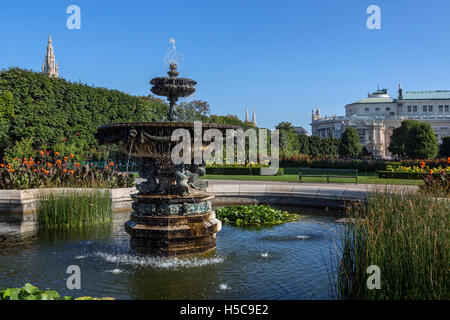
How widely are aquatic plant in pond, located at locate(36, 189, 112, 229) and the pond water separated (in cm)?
30

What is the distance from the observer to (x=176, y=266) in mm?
5770

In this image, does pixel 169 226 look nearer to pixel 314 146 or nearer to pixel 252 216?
pixel 252 216

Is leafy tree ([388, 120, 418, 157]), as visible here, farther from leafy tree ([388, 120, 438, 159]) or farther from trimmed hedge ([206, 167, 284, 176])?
trimmed hedge ([206, 167, 284, 176])

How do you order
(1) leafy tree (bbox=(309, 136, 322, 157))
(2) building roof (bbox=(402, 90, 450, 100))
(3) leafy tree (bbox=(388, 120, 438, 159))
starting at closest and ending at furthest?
1. (3) leafy tree (bbox=(388, 120, 438, 159))
2. (1) leafy tree (bbox=(309, 136, 322, 157))
3. (2) building roof (bbox=(402, 90, 450, 100))

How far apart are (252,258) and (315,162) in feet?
86.5

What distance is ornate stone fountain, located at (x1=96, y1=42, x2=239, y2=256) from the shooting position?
6305mm

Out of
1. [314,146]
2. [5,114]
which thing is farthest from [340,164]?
[314,146]

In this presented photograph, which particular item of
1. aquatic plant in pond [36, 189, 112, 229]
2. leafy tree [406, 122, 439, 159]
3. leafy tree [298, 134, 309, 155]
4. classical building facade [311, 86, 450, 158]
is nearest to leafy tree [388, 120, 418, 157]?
leafy tree [298, 134, 309, 155]

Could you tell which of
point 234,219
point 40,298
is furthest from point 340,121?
point 40,298

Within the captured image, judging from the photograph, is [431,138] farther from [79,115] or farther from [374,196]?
[374,196]

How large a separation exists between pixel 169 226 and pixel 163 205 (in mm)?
361

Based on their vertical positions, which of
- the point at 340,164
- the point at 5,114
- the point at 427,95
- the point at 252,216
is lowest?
the point at 252,216

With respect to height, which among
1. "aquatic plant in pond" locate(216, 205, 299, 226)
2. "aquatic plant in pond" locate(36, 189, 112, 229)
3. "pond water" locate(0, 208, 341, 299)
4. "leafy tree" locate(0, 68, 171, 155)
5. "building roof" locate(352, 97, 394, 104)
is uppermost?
"building roof" locate(352, 97, 394, 104)

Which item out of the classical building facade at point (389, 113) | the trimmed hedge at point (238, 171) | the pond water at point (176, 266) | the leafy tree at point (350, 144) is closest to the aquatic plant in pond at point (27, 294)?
the pond water at point (176, 266)
